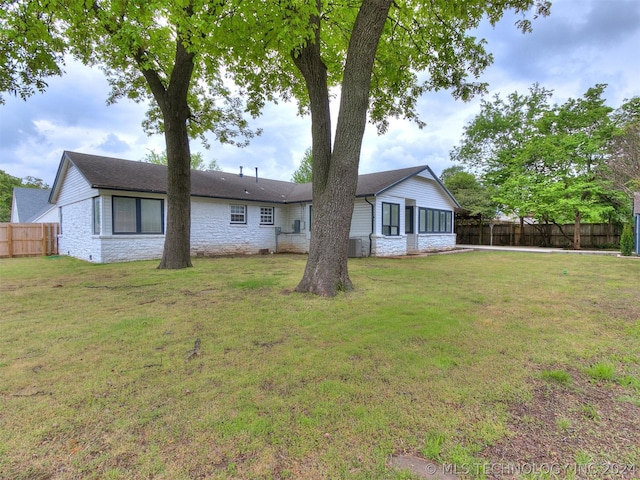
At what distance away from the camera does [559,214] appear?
19172 millimetres

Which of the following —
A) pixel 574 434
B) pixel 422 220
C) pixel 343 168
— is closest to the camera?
pixel 574 434

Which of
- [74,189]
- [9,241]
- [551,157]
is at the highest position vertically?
[551,157]

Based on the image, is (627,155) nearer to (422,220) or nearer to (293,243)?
(422,220)

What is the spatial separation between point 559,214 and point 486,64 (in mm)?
15154

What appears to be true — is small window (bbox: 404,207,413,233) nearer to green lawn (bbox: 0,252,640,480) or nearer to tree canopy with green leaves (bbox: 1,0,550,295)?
tree canopy with green leaves (bbox: 1,0,550,295)

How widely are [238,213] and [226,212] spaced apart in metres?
0.69

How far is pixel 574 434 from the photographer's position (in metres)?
2.07

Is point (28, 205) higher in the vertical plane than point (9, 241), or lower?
higher

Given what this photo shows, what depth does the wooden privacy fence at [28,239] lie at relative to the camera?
1459 cm

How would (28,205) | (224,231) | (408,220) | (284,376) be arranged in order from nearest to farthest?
(284,376), (224,231), (408,220), (28,205)

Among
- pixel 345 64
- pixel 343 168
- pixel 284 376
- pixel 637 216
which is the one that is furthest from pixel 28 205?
pixel 637 216

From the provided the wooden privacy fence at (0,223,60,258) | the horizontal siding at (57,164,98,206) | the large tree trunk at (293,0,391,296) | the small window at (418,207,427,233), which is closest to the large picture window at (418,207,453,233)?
the small window at (418,207,427,233)

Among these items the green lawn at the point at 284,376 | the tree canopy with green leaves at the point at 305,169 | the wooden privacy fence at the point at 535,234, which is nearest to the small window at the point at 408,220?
the wooden privacy fence at the point at 535,234

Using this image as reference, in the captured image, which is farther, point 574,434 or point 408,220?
point 408,220
